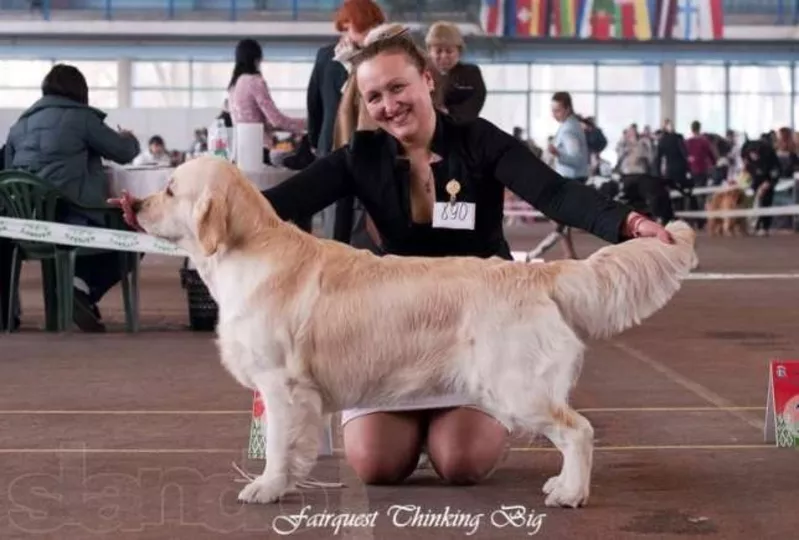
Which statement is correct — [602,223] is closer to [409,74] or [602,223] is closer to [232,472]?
[409,74]

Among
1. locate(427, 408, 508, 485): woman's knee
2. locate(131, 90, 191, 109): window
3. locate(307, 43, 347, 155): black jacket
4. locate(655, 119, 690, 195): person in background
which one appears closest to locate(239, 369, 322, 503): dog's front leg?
locate(427, 408, 508, 485): woman's knee

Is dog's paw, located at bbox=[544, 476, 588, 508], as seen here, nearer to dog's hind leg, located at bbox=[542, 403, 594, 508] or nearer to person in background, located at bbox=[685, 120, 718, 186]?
dog's hind leg, located at bbox=[542, 403, 594, 508]

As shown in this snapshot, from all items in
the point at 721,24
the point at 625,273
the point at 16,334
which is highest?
the point at 721,24

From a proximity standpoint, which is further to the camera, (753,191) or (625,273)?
(753,191)

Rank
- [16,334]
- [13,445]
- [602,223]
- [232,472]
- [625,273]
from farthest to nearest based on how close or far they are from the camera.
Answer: [16,334], [13,445], [232,472], [602,223], [625,273]

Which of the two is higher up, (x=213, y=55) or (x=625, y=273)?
(x=213, y=55)

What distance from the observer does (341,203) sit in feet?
15.2

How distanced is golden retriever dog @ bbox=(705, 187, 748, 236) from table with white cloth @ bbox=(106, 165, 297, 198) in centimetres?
1245

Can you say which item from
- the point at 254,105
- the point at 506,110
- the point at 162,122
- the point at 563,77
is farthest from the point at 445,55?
the point at 506,110

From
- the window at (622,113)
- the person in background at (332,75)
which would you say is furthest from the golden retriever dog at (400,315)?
the window at (622,113)

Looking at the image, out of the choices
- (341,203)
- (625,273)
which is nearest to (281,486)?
(625,273)

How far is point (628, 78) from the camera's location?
2955cm

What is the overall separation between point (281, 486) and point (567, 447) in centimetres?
69

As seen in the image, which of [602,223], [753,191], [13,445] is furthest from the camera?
[753,191]
